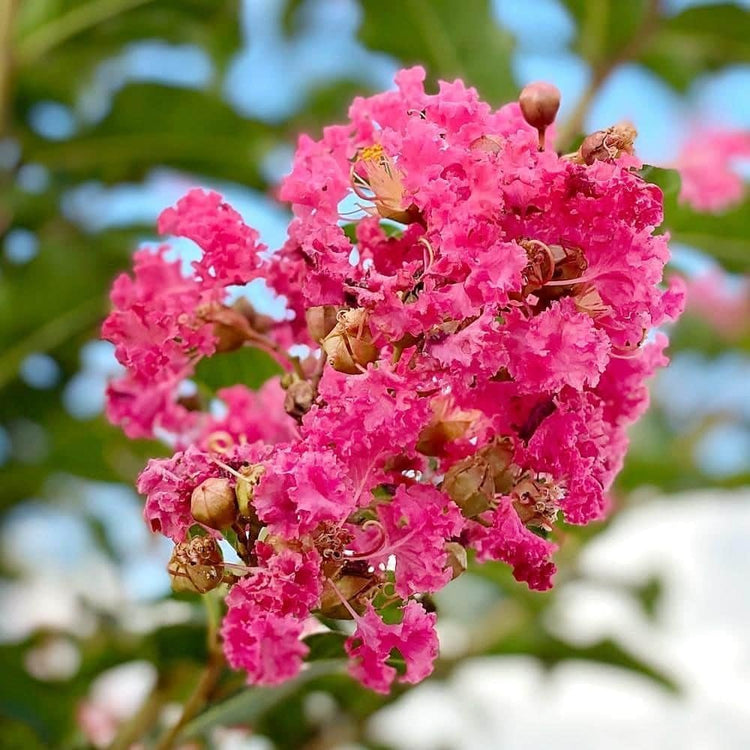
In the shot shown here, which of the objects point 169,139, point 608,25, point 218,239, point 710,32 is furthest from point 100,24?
point 218,239

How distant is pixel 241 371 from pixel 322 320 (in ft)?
0.76

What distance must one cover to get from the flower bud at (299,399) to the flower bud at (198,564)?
0.33ft

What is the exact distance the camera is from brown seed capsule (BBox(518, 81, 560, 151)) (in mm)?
666

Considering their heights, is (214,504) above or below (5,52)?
below

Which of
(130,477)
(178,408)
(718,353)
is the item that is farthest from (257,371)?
(718,353)

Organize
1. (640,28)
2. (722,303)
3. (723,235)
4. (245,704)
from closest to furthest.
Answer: (245,704) < (723,235) < (640,28) < (722,303)

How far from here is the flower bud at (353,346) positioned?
0.62 meters

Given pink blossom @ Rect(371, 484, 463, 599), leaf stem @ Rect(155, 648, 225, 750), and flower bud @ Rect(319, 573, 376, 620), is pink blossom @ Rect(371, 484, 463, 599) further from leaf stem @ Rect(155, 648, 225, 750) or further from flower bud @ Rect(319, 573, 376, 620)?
leaf stem @ Rect(155, 648, 225, 750)

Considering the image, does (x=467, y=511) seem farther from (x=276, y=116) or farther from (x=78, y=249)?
(x=276, y=116)

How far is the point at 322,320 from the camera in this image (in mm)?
672

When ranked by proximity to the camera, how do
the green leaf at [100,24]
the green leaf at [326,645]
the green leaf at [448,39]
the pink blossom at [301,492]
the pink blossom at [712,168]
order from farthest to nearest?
the green leaf at [100,24] < the pink blossom at [712,168] < the green leaf at [448,39] < the green leaf at [326,645] < the pink blossom at [301,492]

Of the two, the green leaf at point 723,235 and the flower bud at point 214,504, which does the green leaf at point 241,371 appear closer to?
the flower bud at point 214,504

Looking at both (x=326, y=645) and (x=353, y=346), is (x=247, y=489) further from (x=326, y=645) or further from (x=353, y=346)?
(x=326, y=645)

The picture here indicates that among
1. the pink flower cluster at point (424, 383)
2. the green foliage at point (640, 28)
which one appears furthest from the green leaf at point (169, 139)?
the pink flower cluster at point (424, 383)
